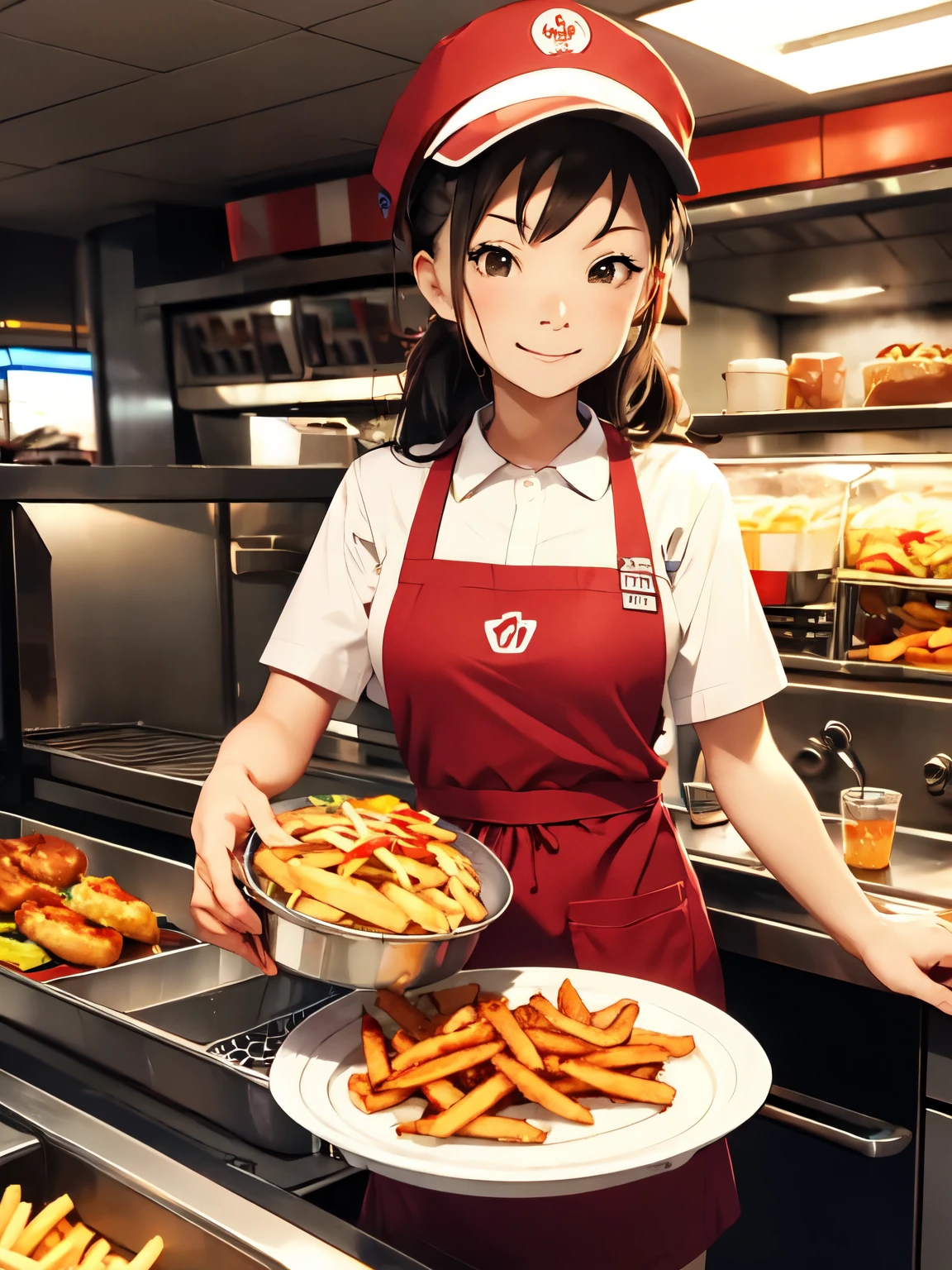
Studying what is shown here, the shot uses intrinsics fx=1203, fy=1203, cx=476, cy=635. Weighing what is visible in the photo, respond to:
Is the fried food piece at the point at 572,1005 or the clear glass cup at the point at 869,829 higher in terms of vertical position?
the fried food piece at the point at 572,1005

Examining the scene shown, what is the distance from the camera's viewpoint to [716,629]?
1.29 m

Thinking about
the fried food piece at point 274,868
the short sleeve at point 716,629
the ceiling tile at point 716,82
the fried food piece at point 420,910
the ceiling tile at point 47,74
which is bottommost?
the fried food piece at point 420,910

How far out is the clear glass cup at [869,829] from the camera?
201 centimetres

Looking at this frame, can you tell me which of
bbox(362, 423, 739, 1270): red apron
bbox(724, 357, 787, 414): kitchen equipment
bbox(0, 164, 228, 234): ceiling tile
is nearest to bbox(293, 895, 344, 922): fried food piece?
bbox(362, 423, 739, 1270): red apron

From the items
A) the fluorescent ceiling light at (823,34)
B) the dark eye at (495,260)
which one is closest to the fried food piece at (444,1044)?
the dark eye at (495,260)

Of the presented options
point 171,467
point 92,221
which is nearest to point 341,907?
point 171,467

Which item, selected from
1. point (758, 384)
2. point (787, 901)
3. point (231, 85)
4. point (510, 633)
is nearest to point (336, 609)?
point (510, 633)

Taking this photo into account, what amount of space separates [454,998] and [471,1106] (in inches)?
7.0

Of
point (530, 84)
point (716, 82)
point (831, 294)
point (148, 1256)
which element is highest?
point (716, 82)

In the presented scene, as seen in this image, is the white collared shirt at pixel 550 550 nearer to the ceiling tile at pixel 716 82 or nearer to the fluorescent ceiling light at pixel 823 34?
the fluorescent ceiling light at pixel 823 34

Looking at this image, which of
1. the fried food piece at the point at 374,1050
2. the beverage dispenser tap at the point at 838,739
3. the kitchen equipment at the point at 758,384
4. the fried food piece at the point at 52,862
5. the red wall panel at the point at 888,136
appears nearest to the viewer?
the fried food piece at the point at 374,1050

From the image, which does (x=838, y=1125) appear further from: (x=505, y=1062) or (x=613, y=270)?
(x=613, y=270)

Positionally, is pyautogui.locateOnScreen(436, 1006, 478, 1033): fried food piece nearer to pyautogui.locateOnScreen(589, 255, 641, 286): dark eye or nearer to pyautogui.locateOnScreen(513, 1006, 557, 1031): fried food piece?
pyautogui.locateOnScreen(513, 1006, 557, 1031): fried food piece

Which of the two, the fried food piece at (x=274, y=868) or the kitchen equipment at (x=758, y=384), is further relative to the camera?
the kitchen equipment at (x=758, y=384)
